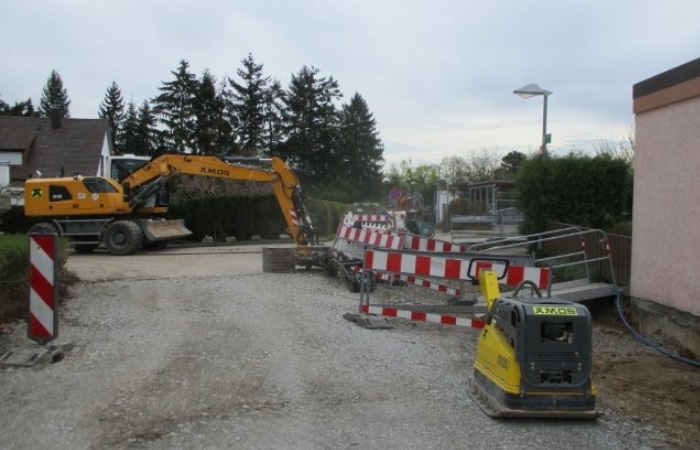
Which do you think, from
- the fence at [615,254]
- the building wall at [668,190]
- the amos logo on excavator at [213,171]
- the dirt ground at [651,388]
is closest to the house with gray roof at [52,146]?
the amos logo on excavator at [213,171]

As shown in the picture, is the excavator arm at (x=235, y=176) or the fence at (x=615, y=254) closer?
the fence at (x=615, y=254)

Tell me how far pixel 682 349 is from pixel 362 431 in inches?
222

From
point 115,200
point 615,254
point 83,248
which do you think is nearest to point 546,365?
point 615,254

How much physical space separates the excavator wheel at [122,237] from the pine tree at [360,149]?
146 ft

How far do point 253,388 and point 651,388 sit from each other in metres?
4.12

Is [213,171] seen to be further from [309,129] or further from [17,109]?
[17,109]

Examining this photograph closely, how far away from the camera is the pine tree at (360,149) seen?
6919 cm

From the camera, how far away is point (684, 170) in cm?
909

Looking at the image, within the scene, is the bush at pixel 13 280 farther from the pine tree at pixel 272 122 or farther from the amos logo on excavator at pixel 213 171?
the pine tree at pixel 272 122

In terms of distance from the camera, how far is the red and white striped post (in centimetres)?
725

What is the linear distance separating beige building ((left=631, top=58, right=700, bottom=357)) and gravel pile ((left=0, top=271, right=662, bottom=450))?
2832 mm

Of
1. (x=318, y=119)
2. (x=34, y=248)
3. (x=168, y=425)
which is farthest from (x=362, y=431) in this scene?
(x=318, y=119)

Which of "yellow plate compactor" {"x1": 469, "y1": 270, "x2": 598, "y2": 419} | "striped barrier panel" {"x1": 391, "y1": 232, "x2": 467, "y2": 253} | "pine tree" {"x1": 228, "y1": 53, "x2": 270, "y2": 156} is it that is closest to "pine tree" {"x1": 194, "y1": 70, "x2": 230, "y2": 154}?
"pine tree" {"x1": 228, "y1": 53, "x2": 270, "y2": 156}

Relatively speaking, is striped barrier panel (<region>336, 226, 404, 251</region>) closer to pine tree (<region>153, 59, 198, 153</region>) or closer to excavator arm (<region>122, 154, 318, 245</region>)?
excavator arm (<region>122, 154, 318, 245</region>)
